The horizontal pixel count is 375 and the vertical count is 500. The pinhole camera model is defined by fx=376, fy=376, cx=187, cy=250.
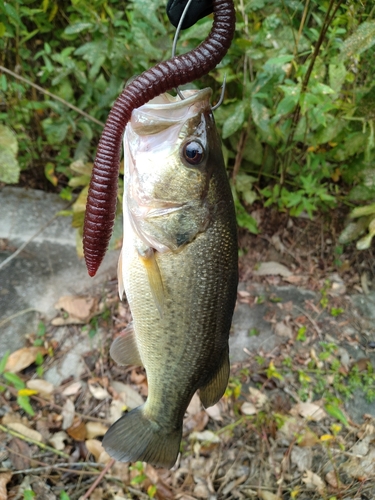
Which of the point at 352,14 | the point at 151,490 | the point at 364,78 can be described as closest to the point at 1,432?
the point at 151,490

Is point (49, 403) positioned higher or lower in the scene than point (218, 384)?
lower

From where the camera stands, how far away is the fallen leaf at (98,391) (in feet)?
Answer: 8.55

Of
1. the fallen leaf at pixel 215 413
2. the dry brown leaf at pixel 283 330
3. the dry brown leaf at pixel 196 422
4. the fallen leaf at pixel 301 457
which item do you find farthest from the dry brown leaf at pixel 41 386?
the dry brown leaf at pixel 283 330

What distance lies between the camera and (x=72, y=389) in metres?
2.60

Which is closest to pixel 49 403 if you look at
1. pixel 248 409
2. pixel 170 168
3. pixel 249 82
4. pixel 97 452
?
pixel 97 452

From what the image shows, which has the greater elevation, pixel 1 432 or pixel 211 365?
pixel 211 365

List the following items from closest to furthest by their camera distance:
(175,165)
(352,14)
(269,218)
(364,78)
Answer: (175,165) < (352,14) < (364,78) < (269,218)

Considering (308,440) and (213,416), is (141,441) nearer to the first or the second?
(213,416)

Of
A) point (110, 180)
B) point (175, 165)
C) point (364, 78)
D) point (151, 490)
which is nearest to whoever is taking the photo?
point (110, 180)

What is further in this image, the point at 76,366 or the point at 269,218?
the point at 269,218

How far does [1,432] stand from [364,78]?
3.27 meters

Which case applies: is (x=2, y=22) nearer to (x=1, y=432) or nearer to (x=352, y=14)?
(x=352, y=14)

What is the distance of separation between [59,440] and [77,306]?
943 millimetres

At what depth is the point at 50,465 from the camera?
7.32ft
